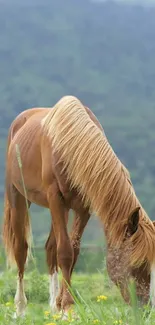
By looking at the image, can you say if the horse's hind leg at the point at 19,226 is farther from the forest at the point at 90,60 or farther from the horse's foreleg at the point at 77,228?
the forest at the point at 90,60

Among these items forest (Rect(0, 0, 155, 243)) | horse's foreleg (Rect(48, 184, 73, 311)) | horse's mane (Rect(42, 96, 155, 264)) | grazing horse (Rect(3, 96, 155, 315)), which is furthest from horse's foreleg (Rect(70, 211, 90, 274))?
forest (Rect(0, 0, 155, 243))

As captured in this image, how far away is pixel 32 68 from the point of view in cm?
12394

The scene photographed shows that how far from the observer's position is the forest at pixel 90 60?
3991 inches

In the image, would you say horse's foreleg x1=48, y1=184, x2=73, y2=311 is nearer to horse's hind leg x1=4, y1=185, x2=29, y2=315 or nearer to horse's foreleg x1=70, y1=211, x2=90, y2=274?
horse's foreleg x1=70, y1=211, x2=90, y2=274

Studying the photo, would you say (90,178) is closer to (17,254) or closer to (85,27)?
(17,254)

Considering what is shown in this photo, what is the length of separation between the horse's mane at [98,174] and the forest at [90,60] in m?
76.8

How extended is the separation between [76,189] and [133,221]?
2.54 feet

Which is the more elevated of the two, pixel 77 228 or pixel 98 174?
pixel 98 174

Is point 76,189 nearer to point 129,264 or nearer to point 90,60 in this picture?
point 129,264

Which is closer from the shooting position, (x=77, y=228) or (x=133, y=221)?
(x=133, y=221)

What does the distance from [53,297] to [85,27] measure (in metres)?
139

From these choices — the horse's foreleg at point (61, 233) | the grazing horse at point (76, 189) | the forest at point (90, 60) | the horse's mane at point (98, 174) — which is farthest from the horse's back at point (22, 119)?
the forest at point (90, 60)

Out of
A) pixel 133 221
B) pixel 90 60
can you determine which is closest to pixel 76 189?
pixel 133 221

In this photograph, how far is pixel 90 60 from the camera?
14188cm
